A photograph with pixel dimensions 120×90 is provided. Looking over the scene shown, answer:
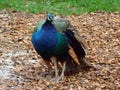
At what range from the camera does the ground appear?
6516mm

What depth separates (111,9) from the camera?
1145cm

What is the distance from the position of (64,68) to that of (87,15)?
14.0ft

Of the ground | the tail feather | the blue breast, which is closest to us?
the blue breast

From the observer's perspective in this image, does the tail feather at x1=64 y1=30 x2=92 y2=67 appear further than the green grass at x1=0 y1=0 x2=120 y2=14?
No

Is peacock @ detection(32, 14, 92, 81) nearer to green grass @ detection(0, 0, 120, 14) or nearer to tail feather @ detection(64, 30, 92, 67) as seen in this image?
tail feather @ detection(64, 30, 92, 67)

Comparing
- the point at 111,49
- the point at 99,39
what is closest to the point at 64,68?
the point at 111,49

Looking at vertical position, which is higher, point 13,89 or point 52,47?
point 52,47

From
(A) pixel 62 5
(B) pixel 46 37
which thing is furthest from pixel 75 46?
(A) pixel 62 5

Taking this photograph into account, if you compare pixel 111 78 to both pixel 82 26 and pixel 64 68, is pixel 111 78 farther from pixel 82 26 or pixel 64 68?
pixel 82 26

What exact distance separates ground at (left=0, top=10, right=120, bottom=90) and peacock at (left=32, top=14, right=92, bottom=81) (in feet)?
0.67

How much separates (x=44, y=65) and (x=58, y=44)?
38.1 inches

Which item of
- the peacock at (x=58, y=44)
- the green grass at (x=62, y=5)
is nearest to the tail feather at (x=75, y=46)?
the peacock at (x=58, y=44)

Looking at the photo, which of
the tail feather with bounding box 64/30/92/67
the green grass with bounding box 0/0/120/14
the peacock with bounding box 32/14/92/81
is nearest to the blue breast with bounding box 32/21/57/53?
the peacock with bounding box 32/14/92/81

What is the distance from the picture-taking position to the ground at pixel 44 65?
257 inches
